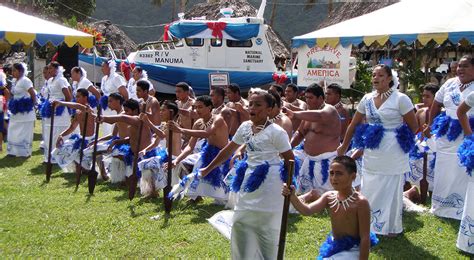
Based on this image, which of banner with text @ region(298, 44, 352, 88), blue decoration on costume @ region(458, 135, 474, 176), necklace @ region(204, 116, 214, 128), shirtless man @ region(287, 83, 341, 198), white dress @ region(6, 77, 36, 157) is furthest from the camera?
banner with text @ region(298, 44, 352, 88)

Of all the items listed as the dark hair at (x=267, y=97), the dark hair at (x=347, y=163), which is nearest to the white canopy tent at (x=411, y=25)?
the dark hair at (x=267, y=97)

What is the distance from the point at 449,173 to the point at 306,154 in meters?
1.67

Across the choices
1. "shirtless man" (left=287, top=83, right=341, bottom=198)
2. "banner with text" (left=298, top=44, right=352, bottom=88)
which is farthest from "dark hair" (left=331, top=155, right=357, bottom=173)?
"banner with text" (left=298, top=44, right=352, bottom=88)

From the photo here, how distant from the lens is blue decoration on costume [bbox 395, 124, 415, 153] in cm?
547

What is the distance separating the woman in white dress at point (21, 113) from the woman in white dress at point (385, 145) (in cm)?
700

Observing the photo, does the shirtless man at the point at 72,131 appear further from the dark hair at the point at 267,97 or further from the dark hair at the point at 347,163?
the dark hair at the point at 347,163

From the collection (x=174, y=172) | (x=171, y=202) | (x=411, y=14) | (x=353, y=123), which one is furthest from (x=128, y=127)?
(x=411, y=14)

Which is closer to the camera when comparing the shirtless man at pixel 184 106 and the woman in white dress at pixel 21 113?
the shirtless man at pixel 184 106

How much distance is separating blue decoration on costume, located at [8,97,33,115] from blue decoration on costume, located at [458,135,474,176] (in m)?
8.06

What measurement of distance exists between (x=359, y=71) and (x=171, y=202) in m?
13.3

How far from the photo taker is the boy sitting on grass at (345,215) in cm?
380

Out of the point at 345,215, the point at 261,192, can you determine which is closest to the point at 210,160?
the point at 261,192

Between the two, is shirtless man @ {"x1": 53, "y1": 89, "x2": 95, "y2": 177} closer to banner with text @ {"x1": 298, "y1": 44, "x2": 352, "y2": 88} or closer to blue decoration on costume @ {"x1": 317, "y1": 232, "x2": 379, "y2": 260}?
banner with text @ {"x1": 298, "y1": 44, "x2": 352, "y2": 88}

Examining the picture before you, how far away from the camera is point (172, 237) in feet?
18.7
